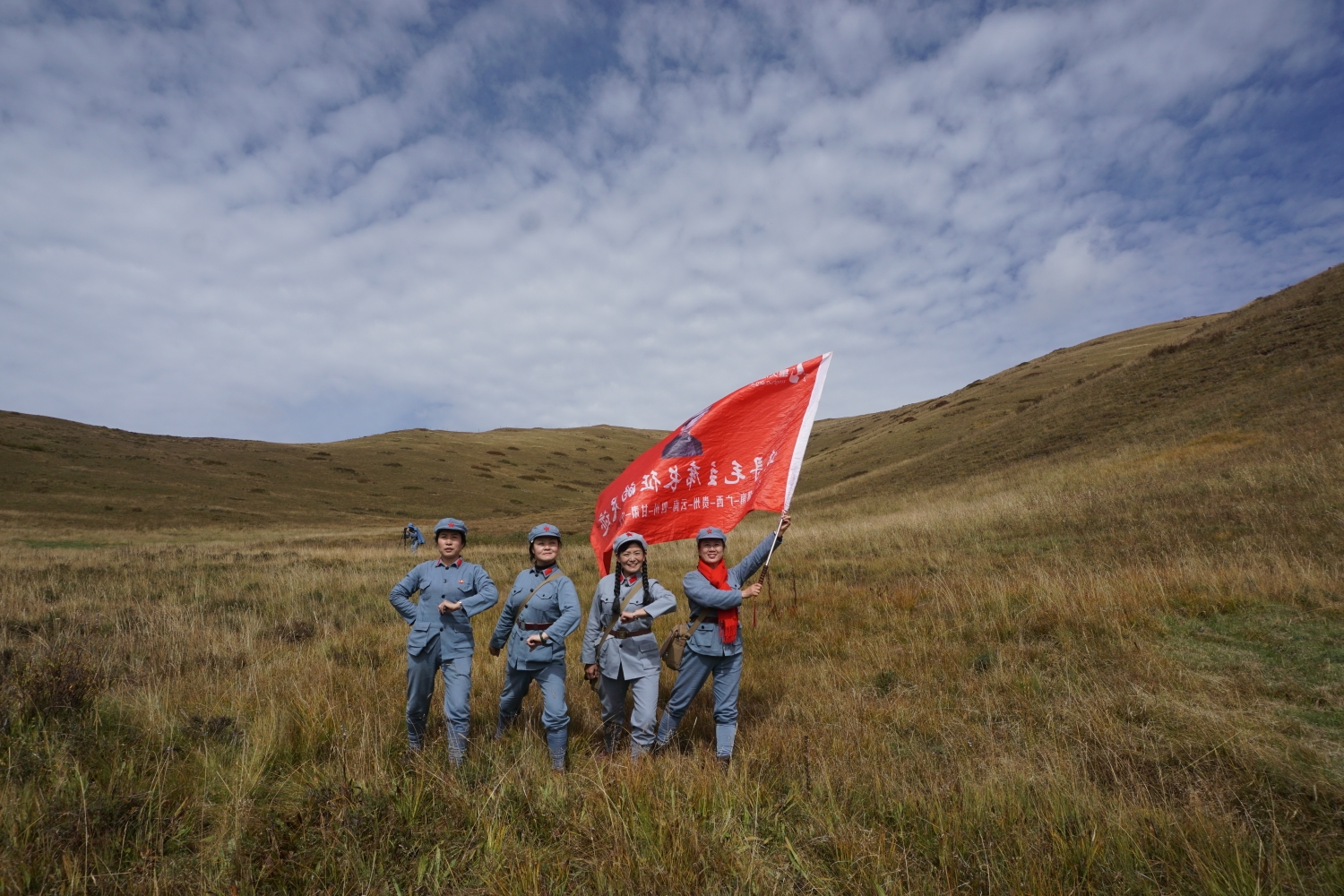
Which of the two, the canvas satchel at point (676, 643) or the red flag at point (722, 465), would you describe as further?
the red flag at point (722, 465)

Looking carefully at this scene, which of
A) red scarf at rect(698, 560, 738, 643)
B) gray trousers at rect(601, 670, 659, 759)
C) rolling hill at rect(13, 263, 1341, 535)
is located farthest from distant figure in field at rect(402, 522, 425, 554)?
red scarf at rect(698, 560, 738, 643)

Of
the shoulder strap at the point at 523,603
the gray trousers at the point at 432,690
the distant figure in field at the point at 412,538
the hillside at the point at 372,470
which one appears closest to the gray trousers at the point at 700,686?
the shoulder strap at the point at 523,603

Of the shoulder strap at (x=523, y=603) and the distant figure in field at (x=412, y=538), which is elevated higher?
the shoulder strap at (x=523, y=603)

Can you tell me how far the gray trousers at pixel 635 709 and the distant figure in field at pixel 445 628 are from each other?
132 cm

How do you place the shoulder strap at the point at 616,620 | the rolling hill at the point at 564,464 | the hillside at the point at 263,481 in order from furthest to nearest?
1. the hillside at the point at 263,481
2. the rolling hill at the point at 564,464
3. the shoulder strap at the point at 616,620

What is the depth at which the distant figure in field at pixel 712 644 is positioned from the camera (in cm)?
537

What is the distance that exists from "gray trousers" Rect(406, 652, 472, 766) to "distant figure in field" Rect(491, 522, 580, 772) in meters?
0.35

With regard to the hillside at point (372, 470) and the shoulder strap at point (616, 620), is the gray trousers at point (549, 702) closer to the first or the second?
the shoulder strap at point (616, 620)

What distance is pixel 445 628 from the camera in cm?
582

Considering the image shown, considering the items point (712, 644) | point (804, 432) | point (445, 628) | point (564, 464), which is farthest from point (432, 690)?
point (564, 464)

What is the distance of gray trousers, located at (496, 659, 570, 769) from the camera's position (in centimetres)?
521

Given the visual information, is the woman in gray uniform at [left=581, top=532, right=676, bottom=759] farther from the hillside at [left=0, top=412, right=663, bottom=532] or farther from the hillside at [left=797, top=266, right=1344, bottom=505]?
the hillside at [left=0, top=412, right=663, bottom=532]

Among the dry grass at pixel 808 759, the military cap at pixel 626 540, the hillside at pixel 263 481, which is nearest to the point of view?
the dry grass at pixel 808 759

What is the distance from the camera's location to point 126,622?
9.94 metres
